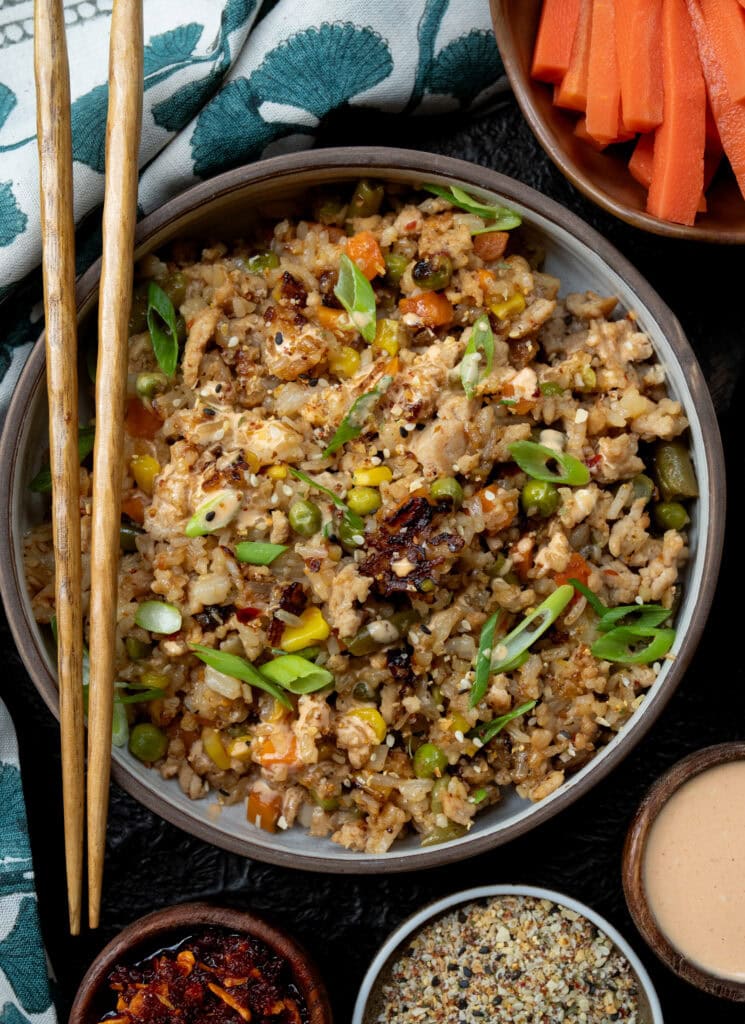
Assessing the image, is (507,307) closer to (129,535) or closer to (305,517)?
(305,517)

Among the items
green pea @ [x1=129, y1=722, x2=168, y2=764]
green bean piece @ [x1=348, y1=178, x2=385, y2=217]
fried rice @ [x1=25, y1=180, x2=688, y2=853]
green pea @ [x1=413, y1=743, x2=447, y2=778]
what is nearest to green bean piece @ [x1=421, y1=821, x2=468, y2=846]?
fried rice @ [x1=25, y1=180, x2=688, y2=853]

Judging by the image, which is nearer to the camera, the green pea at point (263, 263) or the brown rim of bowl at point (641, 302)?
the brown rim of bowl at point (641, 302)

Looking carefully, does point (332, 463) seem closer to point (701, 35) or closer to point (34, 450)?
point (34, 450)

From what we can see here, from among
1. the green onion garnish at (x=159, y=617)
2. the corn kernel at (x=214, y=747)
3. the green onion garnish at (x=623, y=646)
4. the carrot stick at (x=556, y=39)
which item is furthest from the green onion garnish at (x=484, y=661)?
the carrot stick at (x=556, y=39)

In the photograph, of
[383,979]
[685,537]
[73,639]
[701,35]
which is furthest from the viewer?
[383,979]

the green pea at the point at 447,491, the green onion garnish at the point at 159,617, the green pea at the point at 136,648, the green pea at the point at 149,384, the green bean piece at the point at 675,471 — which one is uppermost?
the green pea at the point at 149,384

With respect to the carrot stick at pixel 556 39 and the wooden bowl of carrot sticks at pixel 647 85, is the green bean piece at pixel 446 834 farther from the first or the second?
the carrot stick at pixel 556 39

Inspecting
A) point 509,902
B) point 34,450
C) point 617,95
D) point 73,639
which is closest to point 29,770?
point 73,639

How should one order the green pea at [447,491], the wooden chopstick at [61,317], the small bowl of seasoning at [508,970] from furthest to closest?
1. the small bowl of seasoning at [508,970]
2. the green pea at [447,491]
3. the wooden chopstick at [61,317]
